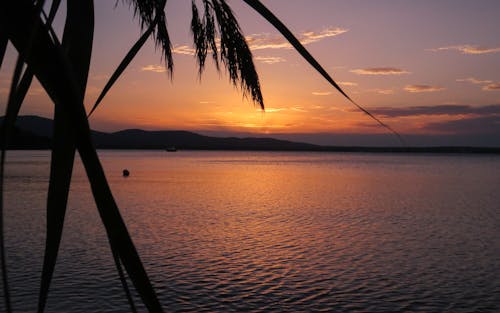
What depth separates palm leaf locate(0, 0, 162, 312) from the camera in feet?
2.04

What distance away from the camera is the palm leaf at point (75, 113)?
622mm

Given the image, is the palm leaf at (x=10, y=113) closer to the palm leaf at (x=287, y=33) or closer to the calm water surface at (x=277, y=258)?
the palm leaf at (x=287, y=33)

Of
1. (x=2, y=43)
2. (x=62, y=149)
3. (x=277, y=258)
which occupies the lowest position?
(x=277, y=258)

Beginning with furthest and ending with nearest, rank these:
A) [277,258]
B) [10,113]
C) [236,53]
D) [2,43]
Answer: [277,258] < [236,53] < [2,43] < [10,113]

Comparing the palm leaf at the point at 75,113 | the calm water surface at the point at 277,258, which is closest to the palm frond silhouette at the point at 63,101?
the palm leaf at the point at 75,113

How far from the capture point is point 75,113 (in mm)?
661

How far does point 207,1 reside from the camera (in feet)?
6.45

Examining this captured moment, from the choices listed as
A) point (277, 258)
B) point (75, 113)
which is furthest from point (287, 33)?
point (277, 258)

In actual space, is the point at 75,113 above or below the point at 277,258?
above

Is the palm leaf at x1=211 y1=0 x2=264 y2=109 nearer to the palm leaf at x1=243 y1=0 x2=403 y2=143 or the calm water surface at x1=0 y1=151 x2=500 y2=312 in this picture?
the palm leaf at x1=243 y1=0 x2=403 y2=143

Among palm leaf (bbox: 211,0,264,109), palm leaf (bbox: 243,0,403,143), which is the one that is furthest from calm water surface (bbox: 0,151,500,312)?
palm leaf (bbox: 243,0,403,143)

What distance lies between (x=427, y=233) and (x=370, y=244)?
4.10 meters

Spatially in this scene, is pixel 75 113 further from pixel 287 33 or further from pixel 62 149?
pixel 287 33

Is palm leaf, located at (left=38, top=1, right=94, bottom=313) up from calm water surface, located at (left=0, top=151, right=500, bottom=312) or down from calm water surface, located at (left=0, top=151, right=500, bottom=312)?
up
